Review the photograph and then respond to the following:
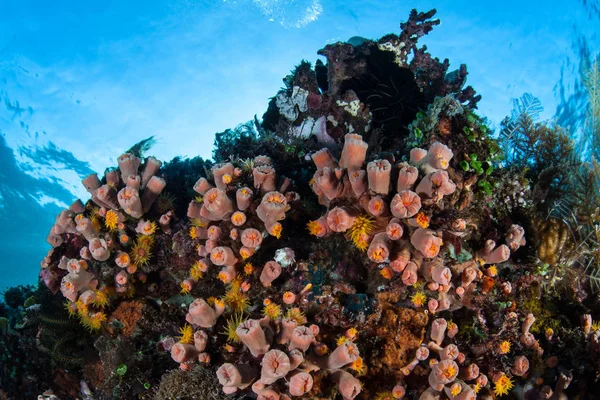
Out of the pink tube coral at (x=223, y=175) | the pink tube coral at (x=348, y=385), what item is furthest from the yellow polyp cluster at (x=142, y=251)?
the pink tube coral at (x=348, y=385)

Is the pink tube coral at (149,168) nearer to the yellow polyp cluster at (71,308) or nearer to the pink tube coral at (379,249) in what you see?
the yellow polyp cluster at (71,308)

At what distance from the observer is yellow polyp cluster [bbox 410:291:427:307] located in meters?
3.76

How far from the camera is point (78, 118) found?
34.3 meters

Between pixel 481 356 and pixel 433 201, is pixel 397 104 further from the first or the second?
pixel 481 356

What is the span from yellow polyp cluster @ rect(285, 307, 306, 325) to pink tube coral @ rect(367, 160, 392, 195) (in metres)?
1.54

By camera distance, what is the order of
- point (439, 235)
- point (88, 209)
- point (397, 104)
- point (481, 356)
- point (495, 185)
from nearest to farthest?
1. point (439, 235)
2. point (481, 356)
3. point (495, 185)
4. point (88, 209)
5. point (397, 104)

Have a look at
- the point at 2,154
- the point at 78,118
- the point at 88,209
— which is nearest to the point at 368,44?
the point at 88,209

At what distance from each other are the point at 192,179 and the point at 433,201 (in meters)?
4.48

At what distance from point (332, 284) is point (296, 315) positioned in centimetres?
56

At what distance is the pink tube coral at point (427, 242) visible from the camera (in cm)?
340

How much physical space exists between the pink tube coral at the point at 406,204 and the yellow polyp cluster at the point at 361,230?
379 millimetres

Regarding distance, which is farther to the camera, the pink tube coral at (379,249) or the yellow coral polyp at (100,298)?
the yellow coral polyp at (100,298)

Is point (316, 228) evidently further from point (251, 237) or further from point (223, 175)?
point (223, 175)

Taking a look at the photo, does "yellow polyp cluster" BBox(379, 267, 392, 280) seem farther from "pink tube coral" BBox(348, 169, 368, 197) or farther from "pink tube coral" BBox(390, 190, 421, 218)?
"pink tube coral" BBox(348, 169, 368, 197)
